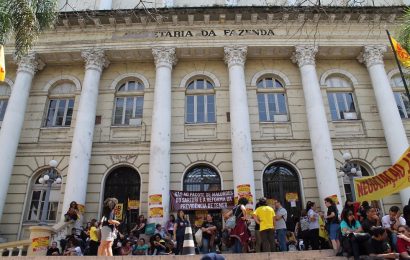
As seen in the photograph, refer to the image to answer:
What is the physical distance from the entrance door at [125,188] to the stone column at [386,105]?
1182cm

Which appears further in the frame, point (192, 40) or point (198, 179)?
point (192, 40)

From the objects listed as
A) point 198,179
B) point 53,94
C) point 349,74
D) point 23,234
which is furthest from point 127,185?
point 349,74

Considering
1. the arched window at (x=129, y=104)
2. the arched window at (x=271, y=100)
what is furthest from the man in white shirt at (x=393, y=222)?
the arched window at (x=129, y=104)

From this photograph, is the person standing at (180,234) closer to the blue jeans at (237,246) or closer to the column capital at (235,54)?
the blue jeans at (237,246)

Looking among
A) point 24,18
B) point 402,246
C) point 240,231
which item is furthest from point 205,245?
point 24,18

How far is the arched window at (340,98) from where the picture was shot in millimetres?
17203

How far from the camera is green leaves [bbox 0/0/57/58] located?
9914 millimetres

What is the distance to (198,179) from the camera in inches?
627

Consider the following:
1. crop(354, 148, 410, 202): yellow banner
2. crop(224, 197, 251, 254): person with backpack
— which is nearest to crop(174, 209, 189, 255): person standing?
crop(224, 197, 251, 254): person with backpack

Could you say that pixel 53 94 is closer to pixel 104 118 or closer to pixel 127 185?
pixel 104 118

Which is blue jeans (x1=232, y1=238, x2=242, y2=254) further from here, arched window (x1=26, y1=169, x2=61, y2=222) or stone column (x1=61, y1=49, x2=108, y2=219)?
arched window (x1=26, y1=169, x2=61, y2=222)

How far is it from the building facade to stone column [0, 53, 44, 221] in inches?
2.2

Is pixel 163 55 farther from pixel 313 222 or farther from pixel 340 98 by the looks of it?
pixel 313 222

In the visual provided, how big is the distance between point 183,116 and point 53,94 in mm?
7097
